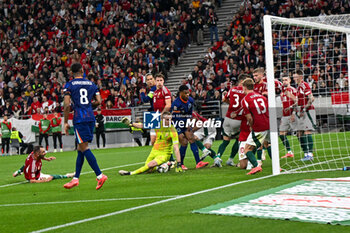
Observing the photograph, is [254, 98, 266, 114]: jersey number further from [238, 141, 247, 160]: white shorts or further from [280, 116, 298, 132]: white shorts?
[280, 116, 298, 132]: white shorts

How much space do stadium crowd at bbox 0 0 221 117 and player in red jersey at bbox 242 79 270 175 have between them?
17.2m

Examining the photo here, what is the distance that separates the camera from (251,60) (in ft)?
81.2

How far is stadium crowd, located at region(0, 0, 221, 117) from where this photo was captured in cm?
2941

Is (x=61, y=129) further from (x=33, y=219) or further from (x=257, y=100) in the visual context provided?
Result: (x=33, y=219)

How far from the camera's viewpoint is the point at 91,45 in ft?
108

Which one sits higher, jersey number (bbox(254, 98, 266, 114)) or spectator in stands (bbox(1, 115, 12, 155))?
jersey number (bbox(254, 98, 266, 114))

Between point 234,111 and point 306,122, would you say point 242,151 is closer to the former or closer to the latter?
point 234,111

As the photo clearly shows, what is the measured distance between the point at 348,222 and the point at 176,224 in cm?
172

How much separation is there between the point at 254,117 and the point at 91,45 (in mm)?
23483

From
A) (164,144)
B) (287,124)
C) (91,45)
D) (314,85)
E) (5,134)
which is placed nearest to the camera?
(164,144)

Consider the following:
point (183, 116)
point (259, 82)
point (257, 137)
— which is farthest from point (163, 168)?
point (259, 82)

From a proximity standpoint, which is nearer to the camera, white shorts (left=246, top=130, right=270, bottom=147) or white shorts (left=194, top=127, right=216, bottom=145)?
white shorts (left=246, top=130, right=270, bottom=147)

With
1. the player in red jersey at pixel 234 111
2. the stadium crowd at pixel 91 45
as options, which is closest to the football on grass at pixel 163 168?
the player in red jersey at pixel 234 111

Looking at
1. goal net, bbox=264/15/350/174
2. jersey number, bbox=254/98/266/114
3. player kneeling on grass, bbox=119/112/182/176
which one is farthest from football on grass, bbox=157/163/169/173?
jersey number, bbox=254/98/266/114
